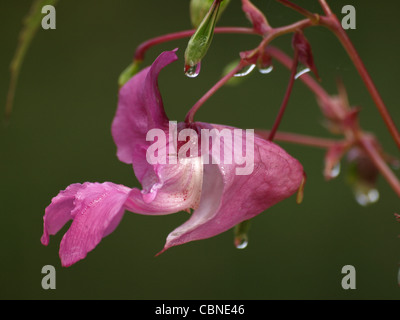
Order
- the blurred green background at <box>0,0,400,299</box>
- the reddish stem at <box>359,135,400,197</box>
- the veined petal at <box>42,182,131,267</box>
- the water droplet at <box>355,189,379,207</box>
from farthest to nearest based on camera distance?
the blurred green background at <box>0,0,400,299</box>, the water droplet at <box>355,189,379,207</box>, the reddish stem at <box>359,135,400,197</box>, the veined petal at <box>42,182,131,267</box>

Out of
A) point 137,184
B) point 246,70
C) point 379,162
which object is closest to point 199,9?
point 246,70

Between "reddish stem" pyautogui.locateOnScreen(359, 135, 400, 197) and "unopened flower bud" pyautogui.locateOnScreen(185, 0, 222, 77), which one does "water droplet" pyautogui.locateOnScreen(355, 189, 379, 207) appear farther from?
"unopened flower bud" pyautogui.locateOnScreen(185, 0, 222, 77)

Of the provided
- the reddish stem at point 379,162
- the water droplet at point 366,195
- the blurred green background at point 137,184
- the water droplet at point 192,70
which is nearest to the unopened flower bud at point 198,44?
the water droplet at point 192,70

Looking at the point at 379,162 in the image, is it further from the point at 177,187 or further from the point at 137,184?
the point at 137,184

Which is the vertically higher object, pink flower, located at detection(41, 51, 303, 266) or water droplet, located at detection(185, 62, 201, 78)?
water droplet, located at detection(185, 62, 201, 78)

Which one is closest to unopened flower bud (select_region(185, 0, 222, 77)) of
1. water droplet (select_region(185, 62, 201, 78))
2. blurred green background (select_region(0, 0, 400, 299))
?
water droplet (select_region(185, 62, 201, 78))

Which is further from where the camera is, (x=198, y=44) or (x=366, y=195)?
(x=366, y=195)
